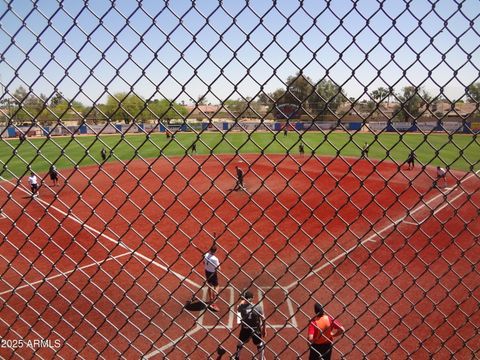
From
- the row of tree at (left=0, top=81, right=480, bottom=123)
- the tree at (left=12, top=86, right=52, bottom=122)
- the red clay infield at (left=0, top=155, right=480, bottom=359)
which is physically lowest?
the red clay infield at (left=0, top=155, right=480, bottom=359)

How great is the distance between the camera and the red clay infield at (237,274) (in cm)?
338

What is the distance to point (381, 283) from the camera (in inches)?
378

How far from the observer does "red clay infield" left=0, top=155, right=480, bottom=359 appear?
338 cm

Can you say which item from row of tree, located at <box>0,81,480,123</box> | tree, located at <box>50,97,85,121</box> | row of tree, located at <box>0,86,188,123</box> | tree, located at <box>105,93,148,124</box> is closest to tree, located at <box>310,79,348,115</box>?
row of tree, located at <box>0,81,480,123</box>

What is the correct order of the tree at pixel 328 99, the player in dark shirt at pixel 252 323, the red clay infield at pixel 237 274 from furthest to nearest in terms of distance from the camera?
the player in dark shirt at pixel 252 323 < the red clay infield at pixel 237 274 < the tree at pixel 328 99

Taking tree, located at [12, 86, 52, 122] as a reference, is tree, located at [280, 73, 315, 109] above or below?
above

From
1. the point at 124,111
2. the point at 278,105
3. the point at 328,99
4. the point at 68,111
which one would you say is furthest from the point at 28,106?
the point at 328,99

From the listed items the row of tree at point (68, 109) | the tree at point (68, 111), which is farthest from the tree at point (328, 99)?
the tree at point (68, 111)

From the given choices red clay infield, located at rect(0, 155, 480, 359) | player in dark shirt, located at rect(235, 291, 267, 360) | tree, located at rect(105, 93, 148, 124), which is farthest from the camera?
player in dark shirt, located at rect(235, 291, 267, 360)

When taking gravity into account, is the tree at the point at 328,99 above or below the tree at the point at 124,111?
above

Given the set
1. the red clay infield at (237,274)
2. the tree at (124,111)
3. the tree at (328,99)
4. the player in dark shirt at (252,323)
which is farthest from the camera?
the player in dark shirt at (252,323)

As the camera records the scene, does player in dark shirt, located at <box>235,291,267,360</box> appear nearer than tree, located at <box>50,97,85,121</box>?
No

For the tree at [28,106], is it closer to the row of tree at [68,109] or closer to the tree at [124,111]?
the row of tree at [68,109]

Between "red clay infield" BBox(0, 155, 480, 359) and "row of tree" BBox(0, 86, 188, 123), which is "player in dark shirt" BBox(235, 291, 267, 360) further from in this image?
"row of tree" BBox(0, 86, 188, 123)
